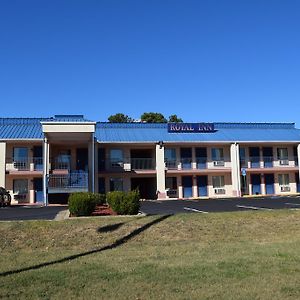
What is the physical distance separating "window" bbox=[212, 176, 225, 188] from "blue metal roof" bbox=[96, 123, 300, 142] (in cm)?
369

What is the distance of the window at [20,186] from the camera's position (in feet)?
127

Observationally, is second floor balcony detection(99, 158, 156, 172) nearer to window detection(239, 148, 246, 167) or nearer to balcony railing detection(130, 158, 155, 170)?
balcony railing detection(130, 158, 155, 170)

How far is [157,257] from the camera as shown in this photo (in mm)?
9875

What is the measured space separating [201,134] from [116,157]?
876 cm

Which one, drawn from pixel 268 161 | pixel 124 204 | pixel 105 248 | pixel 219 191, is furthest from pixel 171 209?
pixel 268 161

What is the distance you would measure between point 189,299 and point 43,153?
3220 cm

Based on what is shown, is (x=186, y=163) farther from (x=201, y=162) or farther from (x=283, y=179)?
(x=283, y=179)

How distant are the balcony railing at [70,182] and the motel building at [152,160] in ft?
0.26

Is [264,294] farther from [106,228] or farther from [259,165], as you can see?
[259,165]

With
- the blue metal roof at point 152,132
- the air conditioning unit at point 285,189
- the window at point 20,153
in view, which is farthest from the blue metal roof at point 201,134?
the window at point 20,153

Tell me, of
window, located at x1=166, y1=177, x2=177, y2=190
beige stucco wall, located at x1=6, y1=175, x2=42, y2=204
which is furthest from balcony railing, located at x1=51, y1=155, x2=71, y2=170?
window, located at x1=166, y1=177, x2=177, y2=190

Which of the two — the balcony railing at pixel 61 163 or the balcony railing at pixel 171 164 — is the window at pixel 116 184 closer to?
the balcony railing at pixel 61 163

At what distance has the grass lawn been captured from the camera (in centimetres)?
681

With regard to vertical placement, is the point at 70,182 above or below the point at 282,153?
below
